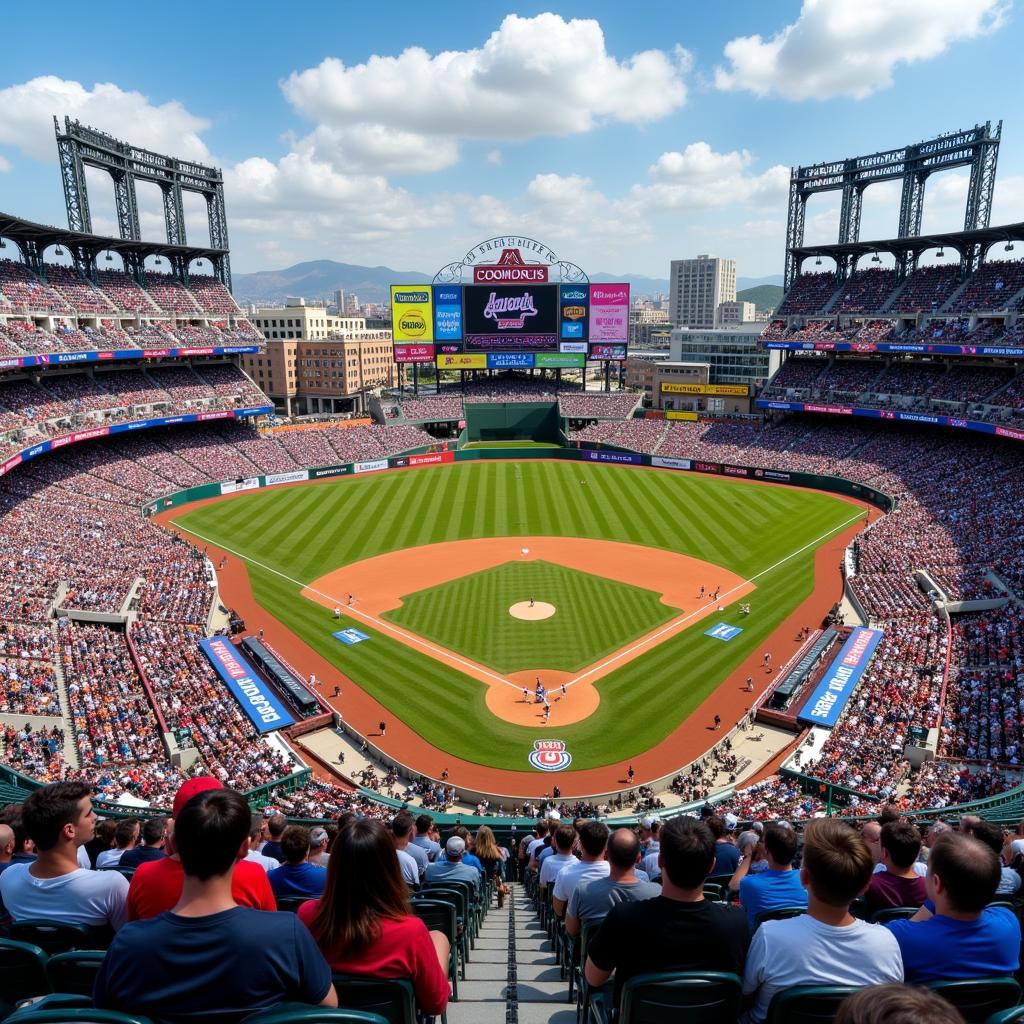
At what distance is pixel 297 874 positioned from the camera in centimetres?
630

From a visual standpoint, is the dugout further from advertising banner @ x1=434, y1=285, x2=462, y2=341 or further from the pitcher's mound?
the pitcher's mound

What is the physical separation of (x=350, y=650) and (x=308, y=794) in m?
11.5

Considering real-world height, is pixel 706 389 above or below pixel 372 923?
below

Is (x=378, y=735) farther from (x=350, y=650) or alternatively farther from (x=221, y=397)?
(x=221, y=397)

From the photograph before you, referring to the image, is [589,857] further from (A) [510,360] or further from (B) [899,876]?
(A) [510,360]

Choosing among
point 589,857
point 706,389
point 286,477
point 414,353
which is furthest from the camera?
point 706,389

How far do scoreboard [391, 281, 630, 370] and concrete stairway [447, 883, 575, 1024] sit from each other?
71.0 metres

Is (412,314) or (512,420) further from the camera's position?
(512,420)

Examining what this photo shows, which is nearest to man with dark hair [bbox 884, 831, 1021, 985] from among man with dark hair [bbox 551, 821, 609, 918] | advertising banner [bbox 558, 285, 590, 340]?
man with dark hair [bbox 551, 821, 609, 918]

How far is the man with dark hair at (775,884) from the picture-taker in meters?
5.47

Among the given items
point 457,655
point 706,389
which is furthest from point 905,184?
point 457,655

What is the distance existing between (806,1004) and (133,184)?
7605 cm

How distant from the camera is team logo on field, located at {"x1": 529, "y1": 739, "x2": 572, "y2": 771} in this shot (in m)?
24.4

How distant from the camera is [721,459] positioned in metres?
67.2
